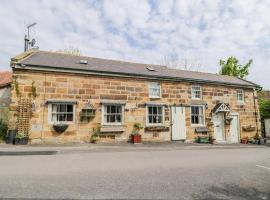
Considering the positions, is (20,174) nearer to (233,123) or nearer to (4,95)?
(4,95)

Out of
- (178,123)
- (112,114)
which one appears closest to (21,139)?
(112,114)

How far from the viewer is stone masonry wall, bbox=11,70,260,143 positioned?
1316 centimetres

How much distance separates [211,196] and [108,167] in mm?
3614

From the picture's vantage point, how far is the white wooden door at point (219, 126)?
18.5m

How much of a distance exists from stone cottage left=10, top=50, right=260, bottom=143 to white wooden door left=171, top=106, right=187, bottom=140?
7 centimetres

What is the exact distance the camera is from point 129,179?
639 centimetres

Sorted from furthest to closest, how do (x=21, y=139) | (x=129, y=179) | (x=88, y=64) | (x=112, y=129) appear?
1. (x=88, y=64)
2. (x=112, y=129)
3. (x=21, y=139)
4. (x=129, y=179)

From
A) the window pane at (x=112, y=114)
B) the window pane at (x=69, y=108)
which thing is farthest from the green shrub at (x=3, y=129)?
the window pane at (x=112, y=114)

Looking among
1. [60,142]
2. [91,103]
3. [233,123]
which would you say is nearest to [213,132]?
[233,123]

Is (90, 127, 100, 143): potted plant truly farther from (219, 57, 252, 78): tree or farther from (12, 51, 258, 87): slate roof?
(219, 57, 252, 78): tree

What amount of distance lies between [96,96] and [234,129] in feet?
39.2

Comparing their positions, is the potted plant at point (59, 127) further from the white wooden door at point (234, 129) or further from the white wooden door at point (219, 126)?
the white wooden door at point (234, 129)

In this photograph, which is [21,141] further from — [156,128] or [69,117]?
[156,128]

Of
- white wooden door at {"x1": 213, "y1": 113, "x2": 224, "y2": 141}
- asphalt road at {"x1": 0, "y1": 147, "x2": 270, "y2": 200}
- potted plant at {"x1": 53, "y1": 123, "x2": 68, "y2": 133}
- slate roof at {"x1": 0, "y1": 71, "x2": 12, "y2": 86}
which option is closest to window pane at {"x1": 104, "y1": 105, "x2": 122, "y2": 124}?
potted plant at {"x1": 53, "y1": 123, "x2": 68, "y2": 133}
